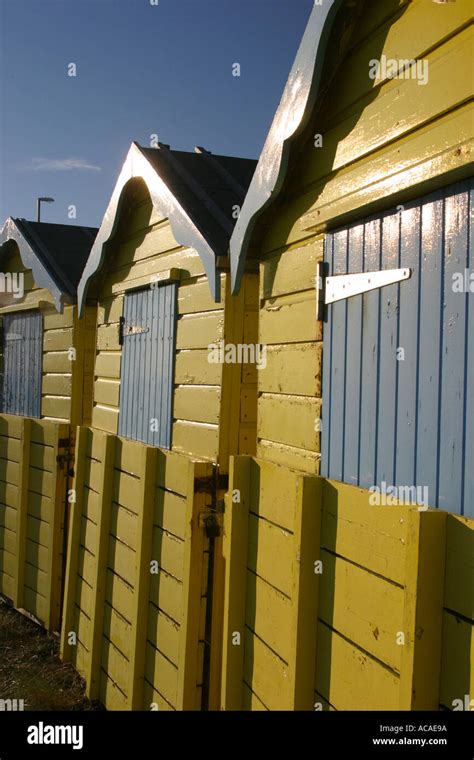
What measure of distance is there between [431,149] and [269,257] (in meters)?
1.65

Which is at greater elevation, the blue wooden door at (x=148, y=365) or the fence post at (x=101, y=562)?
the blue wooden door at (x=148, y=365)

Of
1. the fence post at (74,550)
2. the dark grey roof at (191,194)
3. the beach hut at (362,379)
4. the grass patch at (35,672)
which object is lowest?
the grass patch at (35,672)

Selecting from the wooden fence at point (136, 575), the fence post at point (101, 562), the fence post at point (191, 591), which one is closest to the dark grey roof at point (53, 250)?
the wooden fence at point (136, 575)

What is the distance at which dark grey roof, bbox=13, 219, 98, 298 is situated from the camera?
8078 millimetres

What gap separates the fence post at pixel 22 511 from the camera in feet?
27.1

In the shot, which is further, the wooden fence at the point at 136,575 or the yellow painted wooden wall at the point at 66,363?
the yellow painted wooden wall at the point at 66,363

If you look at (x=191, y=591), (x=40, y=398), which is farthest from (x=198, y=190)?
(x=40, y=398)

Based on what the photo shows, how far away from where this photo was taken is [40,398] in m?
8.58

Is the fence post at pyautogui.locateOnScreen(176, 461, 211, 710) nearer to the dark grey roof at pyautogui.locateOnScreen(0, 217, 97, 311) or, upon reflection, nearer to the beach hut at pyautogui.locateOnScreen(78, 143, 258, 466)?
the beach hut at pyautogui.locateOnScreen(78, 143, 258, 466)

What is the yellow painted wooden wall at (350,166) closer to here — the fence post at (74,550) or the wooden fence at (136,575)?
the wooden fence at (136,575)

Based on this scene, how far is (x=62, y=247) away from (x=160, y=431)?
13.0 ft

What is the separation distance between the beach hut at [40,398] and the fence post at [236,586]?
152 inches

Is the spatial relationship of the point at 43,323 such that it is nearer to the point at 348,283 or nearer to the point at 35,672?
the point at 35,672
